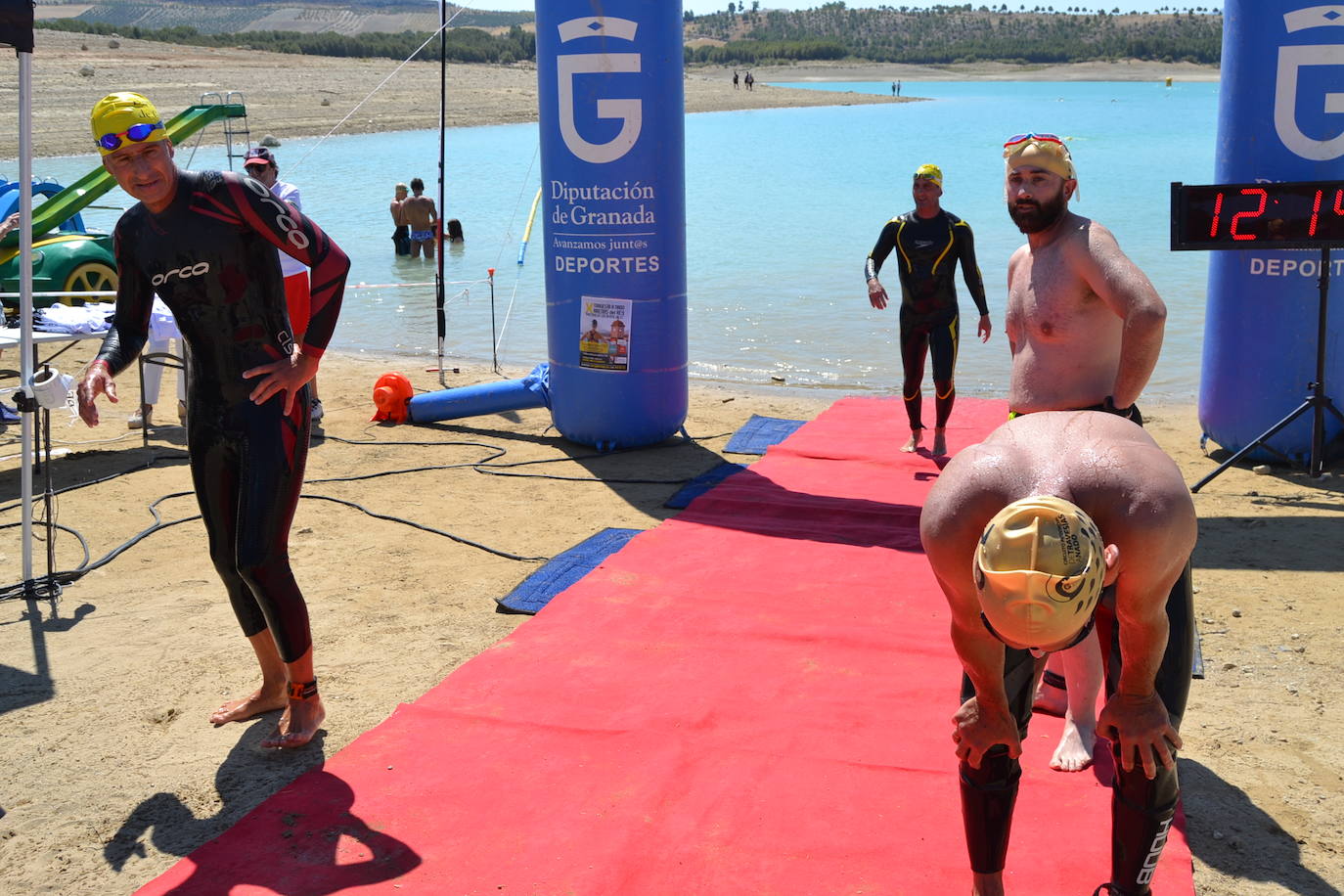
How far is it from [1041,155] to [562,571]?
3.07 meters

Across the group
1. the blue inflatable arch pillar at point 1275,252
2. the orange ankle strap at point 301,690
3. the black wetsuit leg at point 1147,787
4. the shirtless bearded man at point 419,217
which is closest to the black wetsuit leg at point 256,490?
the orange ankle strap at point 301,690

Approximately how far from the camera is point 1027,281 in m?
4.11

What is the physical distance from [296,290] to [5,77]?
108ft

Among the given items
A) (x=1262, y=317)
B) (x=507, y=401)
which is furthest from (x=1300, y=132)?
(x=507, y=401)

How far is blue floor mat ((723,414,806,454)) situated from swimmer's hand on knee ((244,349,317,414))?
4.50 m

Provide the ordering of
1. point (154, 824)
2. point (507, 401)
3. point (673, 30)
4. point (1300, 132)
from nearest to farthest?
point (154, 824) → point (1300, 132) → point (673, 30) → point (507, 401)

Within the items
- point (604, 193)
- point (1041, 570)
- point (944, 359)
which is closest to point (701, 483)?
point (944, 359)

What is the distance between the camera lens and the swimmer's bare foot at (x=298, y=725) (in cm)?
421

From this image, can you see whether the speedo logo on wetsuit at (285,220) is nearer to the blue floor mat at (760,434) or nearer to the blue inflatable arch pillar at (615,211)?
the blue inflatable arch pillar at (615,211)

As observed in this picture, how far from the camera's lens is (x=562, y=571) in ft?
19.3

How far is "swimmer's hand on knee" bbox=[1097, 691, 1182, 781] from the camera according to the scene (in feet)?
8.57

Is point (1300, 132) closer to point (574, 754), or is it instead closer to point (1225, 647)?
point (1225, 647)

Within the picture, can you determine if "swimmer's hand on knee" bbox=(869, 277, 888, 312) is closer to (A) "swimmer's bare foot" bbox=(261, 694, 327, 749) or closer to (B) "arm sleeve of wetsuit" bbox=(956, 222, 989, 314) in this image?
(B) "arm sleeve of wetsuit" bbox=(956, 222, 989, 314)

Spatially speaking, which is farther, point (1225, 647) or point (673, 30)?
point (673, 30)
